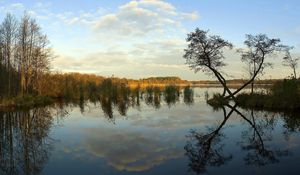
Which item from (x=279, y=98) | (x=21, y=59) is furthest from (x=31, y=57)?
(x=279, y=98)

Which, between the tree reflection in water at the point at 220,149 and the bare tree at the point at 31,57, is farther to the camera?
the bare tree at the point at 31,57

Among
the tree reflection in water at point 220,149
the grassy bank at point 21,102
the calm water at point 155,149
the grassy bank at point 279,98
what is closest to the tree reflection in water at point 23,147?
the calm water at point 155,149

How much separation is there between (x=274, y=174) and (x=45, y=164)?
5.98m

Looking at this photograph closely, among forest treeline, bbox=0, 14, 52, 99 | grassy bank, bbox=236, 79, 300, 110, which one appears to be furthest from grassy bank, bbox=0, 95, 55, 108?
grassy bank, bbox=236, 79, 300, 110

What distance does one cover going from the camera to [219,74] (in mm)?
31891

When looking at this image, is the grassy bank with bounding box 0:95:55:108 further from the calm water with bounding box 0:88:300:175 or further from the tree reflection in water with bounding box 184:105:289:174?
the tree reflection in water with bounding box 184:105:289:174

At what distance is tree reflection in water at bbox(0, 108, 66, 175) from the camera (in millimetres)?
8930

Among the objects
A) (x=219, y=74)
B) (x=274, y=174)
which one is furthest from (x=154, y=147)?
(x=219, y=74)

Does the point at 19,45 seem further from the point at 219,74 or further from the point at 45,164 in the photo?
the point at 45,164

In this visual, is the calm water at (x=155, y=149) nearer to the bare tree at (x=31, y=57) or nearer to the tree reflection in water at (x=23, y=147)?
the tree reflection in water at (x=23, y=147)

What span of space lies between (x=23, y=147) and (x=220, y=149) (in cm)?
680

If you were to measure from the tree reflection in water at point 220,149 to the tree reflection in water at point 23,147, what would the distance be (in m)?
4.36

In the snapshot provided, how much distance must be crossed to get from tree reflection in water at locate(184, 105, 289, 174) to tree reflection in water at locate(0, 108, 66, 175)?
4.36 meters

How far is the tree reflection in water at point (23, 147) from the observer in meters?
8.93
